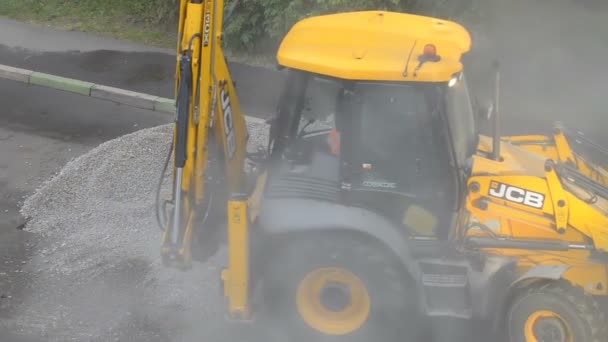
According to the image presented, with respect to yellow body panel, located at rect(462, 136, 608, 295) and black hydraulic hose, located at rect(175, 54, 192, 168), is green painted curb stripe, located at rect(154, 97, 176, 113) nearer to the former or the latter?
black hydraulic hose, located at rect(175, 54, 192, 168)

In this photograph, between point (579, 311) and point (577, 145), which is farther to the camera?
point (577, 145)

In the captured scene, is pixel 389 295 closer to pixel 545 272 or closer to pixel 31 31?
pixel 545 272

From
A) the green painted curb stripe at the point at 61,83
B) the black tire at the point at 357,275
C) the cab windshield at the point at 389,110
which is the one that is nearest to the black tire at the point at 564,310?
the black tire at the point at 357,275

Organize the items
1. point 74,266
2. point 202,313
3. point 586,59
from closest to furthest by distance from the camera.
→ point 202,313 < point 74,266 < point 586,59

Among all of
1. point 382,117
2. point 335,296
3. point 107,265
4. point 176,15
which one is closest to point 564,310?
point 335,296

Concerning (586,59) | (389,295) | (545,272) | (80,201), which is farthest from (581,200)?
(586,59)

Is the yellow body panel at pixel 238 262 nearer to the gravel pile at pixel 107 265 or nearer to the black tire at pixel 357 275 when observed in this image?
the black tire at pixel 357 275

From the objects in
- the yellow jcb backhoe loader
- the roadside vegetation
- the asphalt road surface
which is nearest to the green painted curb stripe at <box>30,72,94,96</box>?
the asphalt road surface

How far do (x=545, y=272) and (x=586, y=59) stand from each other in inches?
255

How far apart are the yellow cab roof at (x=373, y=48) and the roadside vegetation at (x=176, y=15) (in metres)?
5.09

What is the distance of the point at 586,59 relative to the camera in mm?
10875

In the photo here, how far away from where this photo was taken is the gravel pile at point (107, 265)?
611cm

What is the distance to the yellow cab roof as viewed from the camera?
5.05 metres

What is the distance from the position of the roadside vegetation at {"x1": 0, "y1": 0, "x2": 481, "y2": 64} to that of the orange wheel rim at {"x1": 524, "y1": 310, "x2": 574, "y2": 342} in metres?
6.10
